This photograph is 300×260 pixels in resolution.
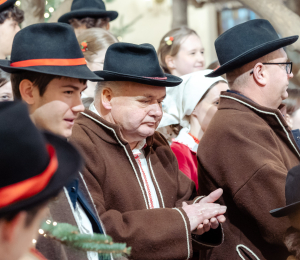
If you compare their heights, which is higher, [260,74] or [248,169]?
[260,74]

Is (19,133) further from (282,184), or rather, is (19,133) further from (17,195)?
(282,184)

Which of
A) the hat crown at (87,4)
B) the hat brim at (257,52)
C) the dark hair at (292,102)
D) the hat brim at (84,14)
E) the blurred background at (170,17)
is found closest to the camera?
the hat brim at (257,52)

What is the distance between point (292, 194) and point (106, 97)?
3.49 ft

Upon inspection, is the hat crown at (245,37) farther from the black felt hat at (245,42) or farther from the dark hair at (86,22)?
the dark hair at (86,22)

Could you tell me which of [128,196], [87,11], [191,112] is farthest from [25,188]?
[87,11]

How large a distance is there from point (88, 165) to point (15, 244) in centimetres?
116

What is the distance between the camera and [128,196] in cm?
209

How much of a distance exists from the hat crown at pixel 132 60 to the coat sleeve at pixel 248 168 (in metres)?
0.49

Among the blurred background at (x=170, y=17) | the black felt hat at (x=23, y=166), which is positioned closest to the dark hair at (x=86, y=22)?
the blurred background at (x=170, y=17)

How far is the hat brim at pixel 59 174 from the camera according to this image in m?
0.83

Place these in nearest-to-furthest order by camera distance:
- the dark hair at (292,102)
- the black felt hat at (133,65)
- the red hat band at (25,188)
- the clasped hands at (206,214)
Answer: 1. the red hat band at (25,188)
2. the clasped hands at (206,214)
3. the black felt hat at (133,65)
4. the dark hair at (292,102)

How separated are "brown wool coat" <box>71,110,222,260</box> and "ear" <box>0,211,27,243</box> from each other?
3.48 feet

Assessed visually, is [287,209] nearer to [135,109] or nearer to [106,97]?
[135,109]

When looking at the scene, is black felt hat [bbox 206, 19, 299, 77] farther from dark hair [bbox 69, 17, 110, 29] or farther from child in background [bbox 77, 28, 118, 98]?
dark hair [bbox 69, 17, 110, 29]
